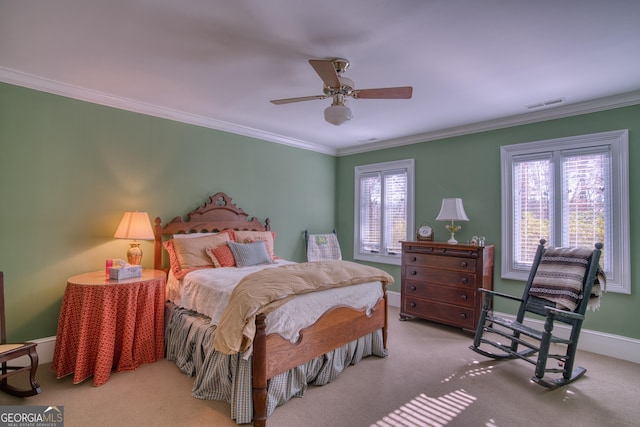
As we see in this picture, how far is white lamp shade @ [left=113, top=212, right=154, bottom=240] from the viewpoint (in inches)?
124

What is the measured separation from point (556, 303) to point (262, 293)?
2690mm

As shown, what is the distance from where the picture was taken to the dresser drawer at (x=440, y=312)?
149 inches

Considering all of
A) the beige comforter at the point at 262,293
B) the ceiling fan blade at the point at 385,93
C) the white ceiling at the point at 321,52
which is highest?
the white ceiling at the point at 321,52

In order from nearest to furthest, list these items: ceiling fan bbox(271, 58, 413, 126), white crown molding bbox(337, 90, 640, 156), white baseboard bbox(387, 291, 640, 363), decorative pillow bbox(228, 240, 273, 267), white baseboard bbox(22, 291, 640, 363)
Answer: ceiling fan bbox(271, 58, 413, 126) → white baseboard bbox(22, 291, 640, 363) → white baseboard bbox(387, 291, 640, 363) → white crown molding bbox(337, 90, 640, 156) → decorative pillow bbox(228, 240, 273, 267)

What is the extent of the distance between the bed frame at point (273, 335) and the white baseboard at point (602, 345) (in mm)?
1179

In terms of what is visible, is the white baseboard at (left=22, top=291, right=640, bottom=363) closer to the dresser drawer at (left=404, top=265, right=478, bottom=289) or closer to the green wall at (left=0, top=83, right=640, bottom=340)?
the green wall at (left=0, top=83, right=640, bottom=340)

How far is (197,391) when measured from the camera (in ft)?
8.02

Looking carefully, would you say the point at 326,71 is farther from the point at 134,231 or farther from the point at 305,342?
the point at 134,231

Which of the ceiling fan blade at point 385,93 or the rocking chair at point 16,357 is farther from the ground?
the ceiling fan blade at point 385,93

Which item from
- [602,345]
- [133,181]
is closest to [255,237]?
[133,181]

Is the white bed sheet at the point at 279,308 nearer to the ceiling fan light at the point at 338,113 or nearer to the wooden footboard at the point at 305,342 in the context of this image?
the wooden footboard at the point at 305,342

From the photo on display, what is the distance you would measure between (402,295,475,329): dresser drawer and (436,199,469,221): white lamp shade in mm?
1103

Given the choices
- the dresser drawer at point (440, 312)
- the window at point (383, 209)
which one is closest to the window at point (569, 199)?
the dresser drawer at point (440, 312)

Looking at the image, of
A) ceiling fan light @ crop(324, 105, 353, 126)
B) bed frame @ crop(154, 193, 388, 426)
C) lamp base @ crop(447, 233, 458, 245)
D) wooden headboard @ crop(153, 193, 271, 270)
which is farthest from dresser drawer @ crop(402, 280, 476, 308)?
ceiling fan light @ crop(324, 105, 353, 126)
